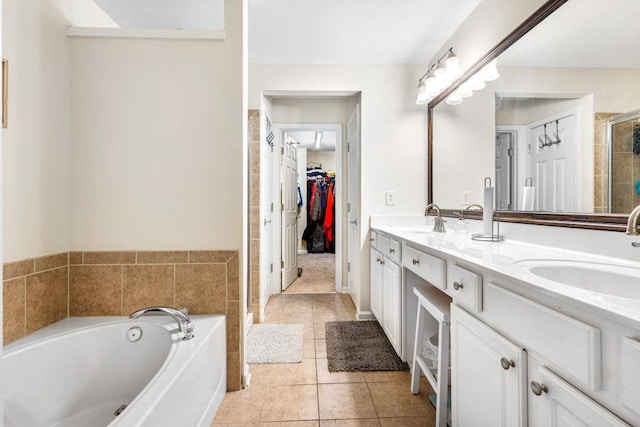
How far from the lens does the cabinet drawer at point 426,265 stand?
4.32 ft

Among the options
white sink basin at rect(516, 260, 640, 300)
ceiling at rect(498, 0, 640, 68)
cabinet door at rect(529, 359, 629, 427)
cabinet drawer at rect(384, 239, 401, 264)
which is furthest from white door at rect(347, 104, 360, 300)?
cabinet door at rect(529, 359, 629, 427)

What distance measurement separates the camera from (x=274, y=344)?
Answer: 7.23 feet

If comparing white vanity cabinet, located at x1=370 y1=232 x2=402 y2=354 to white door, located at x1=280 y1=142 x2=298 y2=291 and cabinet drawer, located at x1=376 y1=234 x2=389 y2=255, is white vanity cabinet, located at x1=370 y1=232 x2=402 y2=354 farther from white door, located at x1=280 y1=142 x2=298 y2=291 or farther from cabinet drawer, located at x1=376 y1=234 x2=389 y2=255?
white door, located at x1=280 y1=142 x2=298 y2=291

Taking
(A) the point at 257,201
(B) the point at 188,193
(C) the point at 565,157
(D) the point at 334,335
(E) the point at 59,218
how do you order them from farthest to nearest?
(A) the point at 257,201 < (D) the point at 334,335 < (B) the point at 188,193 < (E) the point at 59,218 < (C) the point at 565,157

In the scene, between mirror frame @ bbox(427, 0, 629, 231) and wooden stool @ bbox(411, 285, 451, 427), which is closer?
mirror frame @ bbox(427, 0, 629, 231)

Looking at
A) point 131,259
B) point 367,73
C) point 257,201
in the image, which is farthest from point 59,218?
point 367,73

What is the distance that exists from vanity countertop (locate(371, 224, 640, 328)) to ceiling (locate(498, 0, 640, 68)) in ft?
2.29

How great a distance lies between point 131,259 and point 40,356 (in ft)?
1.72

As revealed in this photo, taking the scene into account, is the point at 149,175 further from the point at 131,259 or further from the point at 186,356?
the point at 186,356

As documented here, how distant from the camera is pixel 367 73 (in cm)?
263

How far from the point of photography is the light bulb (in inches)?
70.1

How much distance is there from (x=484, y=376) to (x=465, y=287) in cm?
29

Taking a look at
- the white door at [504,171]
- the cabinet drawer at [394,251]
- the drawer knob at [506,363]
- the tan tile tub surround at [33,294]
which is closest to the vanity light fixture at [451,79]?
the white door at [504,171]

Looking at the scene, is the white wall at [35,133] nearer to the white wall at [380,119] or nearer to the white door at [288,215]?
the white wall at [380,119]
